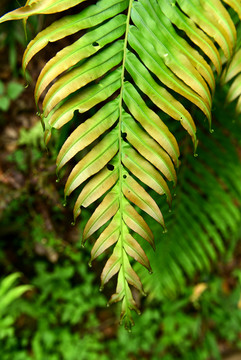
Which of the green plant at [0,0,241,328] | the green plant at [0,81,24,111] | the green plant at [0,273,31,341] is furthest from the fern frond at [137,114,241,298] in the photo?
the green plant at [0,81,24,111]

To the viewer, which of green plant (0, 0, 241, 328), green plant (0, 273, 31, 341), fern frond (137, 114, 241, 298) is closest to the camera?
green plant (0, 0, 241, 328)

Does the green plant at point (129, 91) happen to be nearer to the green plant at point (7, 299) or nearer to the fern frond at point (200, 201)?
the fern frond at point (200, 201)

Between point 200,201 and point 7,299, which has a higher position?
point 7,299

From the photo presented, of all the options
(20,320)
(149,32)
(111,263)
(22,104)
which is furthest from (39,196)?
(149,32)

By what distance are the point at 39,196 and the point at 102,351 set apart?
3.80ft

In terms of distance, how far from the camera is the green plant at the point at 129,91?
2.89 feet

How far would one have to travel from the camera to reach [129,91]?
925 mm

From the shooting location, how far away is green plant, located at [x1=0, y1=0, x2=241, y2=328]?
881 millimetres

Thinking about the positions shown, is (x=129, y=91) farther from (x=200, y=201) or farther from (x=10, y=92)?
(x=10, y=92)

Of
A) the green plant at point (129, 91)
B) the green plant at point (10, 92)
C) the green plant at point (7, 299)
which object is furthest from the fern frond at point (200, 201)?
the green plant at point (10, 92)

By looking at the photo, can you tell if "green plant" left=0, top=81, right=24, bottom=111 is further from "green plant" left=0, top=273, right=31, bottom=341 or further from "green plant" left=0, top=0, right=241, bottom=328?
"green plant" left=0, top=0, right=241, bottom=328

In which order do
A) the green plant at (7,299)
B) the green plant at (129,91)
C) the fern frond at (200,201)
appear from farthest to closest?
1. the green plant at (7,299)
2. the fern frond at (200,201)
3. the green plant at (129,91)

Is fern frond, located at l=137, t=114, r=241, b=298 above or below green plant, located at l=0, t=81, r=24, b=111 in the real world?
below

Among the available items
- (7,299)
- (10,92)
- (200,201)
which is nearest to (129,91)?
(200,201)
